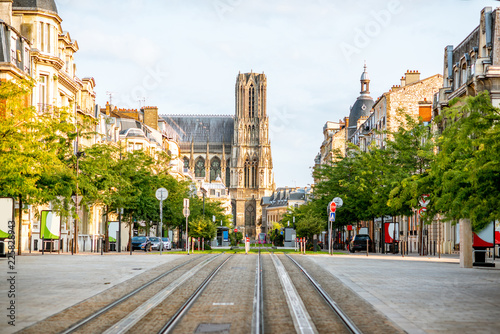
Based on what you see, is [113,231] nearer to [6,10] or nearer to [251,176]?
[6,10]

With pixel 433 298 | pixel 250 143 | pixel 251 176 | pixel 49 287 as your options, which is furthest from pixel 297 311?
pixel 251 176

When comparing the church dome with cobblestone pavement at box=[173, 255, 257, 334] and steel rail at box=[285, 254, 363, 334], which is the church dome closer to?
cobblestone pavement at box=[173, 255, 257, 334]

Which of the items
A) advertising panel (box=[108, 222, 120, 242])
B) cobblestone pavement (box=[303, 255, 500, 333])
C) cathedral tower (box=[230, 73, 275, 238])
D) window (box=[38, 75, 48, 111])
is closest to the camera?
cobblestone pavement (box=[303, 255, 500, 333])

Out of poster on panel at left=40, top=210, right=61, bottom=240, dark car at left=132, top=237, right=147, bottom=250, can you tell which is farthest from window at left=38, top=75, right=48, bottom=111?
dark car at left=132, top=237, right=147, bottom=250

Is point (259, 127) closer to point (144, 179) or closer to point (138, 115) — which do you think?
point (138, 115)

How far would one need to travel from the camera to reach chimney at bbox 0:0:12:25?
45219 mm

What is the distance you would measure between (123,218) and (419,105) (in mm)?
27310

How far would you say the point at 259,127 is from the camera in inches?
7766

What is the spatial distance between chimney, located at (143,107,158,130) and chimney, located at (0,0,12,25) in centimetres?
5270

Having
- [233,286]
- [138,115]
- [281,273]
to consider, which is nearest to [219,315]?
[233,286]

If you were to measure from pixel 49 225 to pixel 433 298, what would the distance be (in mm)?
26699

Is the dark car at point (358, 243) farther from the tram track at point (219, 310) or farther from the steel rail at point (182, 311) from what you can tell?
the steel rail at point (182, 311)

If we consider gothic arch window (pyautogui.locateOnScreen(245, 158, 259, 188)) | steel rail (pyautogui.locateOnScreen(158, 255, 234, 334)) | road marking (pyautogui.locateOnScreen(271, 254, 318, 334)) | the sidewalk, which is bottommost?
road marking (pyautogui.locateOnScreen(271, 254, 318, 334))

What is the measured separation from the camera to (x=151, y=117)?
99.4 meters
